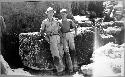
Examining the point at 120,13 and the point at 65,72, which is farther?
the point at 65,72

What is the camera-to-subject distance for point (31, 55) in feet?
14.6

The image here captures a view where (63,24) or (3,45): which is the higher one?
(63,24)

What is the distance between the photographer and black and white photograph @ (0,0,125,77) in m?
4.09

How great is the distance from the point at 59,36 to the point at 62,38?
59mm

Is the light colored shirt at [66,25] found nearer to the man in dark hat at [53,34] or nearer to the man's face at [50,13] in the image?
the man in dark hat at [53,34]

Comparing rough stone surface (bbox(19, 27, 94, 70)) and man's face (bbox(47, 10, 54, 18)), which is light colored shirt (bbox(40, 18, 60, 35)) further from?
rough stone surface (bbox(19, 27, 94, 70))

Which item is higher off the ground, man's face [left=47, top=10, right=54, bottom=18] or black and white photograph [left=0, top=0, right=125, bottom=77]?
man's face [left=47, top=10, right=54, bottom=18]

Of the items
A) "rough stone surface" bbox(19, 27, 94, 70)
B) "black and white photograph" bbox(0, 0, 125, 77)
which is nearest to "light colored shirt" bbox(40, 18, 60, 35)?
"black and white photograph" bbox(0, 0, 125, 77)

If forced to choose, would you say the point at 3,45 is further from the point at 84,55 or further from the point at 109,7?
the point at 109,7

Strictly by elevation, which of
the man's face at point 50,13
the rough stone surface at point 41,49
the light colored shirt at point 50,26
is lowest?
the rough stone surface at point 41,49

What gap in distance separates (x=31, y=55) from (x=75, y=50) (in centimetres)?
73

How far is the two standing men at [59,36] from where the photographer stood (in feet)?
13.7

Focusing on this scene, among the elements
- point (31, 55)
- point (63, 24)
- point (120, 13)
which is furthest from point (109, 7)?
point (31, 55)

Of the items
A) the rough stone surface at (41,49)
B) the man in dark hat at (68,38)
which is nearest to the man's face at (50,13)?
the man in dark hat at (68,38)
